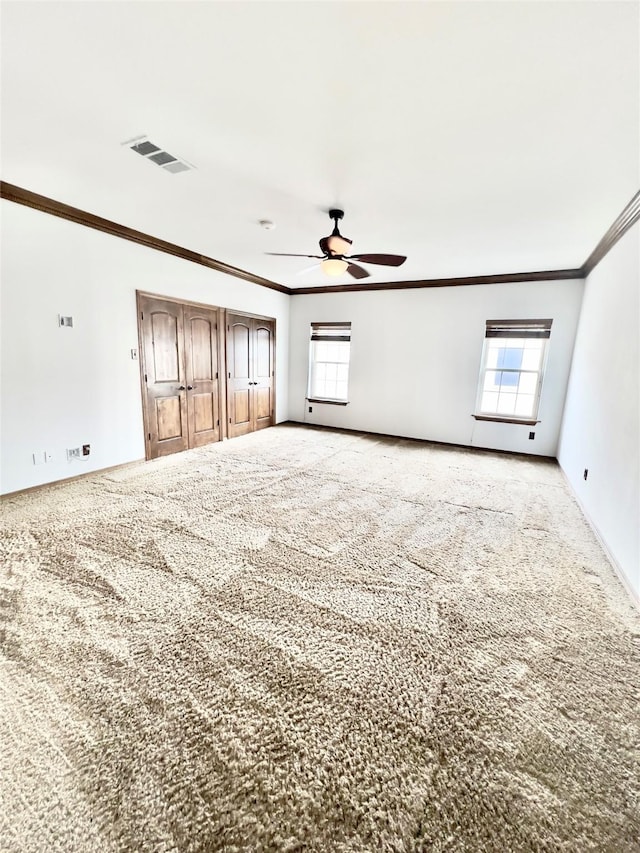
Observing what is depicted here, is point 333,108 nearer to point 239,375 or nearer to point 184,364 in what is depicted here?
point 184,364

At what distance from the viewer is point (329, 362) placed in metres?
6.75

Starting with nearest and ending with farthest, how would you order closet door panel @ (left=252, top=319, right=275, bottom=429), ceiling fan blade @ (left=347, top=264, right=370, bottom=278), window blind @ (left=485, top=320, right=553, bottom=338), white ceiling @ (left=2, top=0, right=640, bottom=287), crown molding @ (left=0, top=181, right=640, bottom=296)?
1. white ceiling @ (left=2, top=0, right=640, bottom=287)
2. crown molding @ (left=0, top=181, right=640, bottom=296)
3. ceiling fan blade @ (left=347, top=264, right=370, bottom=278)
4. window blind @ (left=485, top=320, right=553, bottom=338)
5. closet door panel @ (left=252, top=319, right=275, bottom=429)

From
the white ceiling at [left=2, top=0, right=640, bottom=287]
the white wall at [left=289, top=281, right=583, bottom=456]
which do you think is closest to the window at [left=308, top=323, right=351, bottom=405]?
the white wall at [left=289, top=281, right=583, bottom=456]

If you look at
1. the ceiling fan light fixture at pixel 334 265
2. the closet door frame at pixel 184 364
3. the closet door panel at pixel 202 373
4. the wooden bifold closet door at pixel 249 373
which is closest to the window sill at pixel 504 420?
the ceiling fan light fixture at pixel 334 265

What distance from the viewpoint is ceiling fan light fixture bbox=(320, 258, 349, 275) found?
3.33 m

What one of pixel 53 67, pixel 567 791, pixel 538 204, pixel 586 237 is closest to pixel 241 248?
pixel 53 67

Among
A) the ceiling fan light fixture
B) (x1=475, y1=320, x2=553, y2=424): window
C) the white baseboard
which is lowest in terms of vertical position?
the white baseboard

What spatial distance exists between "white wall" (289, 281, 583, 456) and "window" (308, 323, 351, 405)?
0.14 metres

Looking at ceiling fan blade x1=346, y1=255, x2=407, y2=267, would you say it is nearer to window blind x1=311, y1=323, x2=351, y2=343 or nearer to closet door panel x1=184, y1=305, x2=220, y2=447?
closet door panel x1=184, y1=305, x2=220, y2=447

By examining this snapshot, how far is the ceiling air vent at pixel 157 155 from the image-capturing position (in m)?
2.24

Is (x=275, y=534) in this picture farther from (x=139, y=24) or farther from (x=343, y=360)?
(x=343, y=360)

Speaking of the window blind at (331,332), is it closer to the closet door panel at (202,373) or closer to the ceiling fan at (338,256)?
the closet door panel at (202,373)

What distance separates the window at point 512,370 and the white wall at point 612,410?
0.81 m

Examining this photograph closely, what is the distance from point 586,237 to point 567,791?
4345mm
